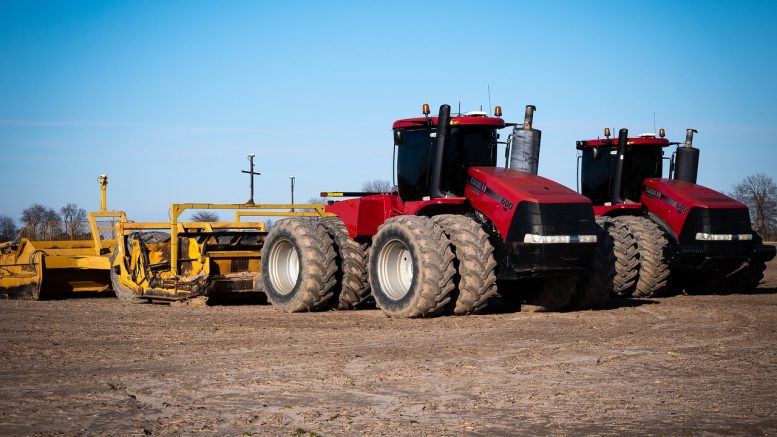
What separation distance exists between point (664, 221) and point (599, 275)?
4.25m

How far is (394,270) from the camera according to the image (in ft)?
44.1

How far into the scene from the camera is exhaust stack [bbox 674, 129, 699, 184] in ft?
60.0

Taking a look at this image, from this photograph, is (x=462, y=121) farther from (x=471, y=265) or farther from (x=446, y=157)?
(x=471, y=265)

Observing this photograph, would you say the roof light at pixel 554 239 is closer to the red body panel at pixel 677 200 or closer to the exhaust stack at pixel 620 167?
the red body panel at pixel 677 200

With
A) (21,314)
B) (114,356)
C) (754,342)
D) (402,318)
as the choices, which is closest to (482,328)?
(402,318)

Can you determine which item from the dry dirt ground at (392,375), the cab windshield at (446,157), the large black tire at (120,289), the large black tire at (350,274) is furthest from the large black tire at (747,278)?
the large black tire at (120,289)

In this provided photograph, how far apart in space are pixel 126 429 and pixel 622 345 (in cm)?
566

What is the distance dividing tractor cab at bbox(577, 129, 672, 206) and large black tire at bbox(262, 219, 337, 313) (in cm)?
624

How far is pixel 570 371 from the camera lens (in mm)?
8352

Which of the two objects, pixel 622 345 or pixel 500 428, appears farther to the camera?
pixel 622 345

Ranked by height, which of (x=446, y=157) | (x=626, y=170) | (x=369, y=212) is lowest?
(x=369, y=212)

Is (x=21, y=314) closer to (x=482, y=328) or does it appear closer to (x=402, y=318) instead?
(x=402, y=318)

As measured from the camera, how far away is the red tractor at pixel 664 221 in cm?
1634

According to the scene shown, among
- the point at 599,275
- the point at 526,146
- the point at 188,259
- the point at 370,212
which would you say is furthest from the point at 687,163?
the point at 188,259
